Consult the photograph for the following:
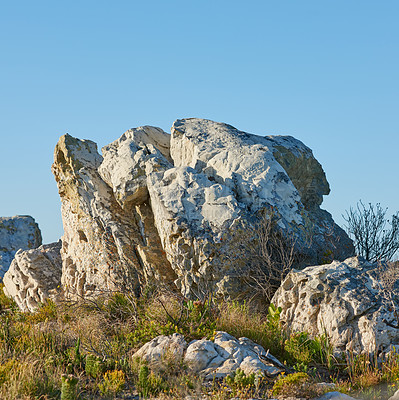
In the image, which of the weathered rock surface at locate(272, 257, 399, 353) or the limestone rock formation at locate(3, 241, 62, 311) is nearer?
the weathered rock surface at locate(272, 257, 399, 353)

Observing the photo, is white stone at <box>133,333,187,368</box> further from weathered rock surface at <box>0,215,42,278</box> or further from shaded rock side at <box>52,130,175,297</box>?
weathered rock surface at <box>0,215,42,278</box>

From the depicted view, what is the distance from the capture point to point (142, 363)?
877 centimetres

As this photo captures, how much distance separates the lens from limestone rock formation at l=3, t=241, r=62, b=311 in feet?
50.4

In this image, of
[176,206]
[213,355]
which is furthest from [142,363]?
[176,206]

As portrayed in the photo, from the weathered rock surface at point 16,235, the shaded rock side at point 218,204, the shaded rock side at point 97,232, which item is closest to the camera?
the shaded rock side at point 218,204

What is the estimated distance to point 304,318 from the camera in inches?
398

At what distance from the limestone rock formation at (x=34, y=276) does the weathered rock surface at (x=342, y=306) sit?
7810 millimetres

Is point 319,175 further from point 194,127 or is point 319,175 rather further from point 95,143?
point 95,143

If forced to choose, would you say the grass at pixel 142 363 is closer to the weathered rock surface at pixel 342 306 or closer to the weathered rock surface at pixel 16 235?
the weathered rock surface at pixel 342 306

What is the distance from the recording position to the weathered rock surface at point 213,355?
8750mm

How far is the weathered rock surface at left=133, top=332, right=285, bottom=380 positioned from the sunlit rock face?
225cm

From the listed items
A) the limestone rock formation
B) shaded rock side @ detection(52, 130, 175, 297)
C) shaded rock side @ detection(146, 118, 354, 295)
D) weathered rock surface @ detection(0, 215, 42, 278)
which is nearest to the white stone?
shaded rock side @ detection(146, 118, 354, 295)

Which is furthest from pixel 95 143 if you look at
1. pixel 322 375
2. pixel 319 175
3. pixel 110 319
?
pixel 322 375

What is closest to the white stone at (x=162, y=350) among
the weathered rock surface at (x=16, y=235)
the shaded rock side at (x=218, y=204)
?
the shaded rock side at (x=218, y=204)
